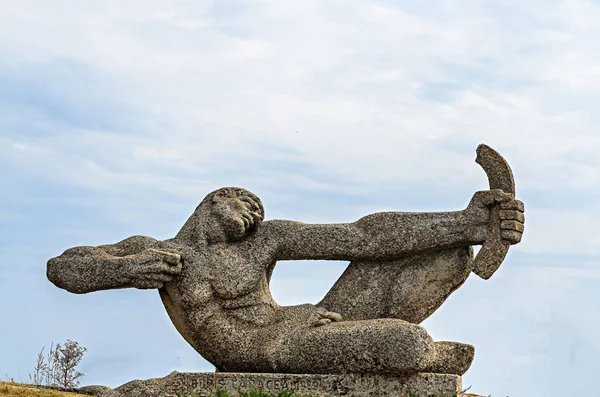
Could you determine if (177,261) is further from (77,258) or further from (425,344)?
(425,344)

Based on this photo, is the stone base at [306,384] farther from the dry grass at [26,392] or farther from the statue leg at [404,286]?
the statue leg at [404,286]

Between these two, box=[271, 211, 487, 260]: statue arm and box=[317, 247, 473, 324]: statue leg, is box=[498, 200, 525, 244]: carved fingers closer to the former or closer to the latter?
box=[271, 211, 487, 260]: statue arm

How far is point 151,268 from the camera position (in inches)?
468

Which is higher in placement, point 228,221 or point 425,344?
point 228,221

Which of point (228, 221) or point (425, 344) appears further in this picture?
point (228, 221)

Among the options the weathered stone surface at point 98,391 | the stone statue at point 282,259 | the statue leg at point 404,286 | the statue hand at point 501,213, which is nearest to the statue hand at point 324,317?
the stone statue at point 282,259

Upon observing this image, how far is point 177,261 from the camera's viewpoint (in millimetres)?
11969

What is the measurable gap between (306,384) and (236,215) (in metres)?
1.99

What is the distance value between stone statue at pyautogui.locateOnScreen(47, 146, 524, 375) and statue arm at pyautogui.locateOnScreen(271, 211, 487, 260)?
11 millimetres

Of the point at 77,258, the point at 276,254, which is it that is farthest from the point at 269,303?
the point at 77,258

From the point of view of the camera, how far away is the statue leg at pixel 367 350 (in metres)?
11.2

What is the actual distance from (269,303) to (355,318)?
0.95 metres

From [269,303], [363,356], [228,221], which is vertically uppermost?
[228,221]

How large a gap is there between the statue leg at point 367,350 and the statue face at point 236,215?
1.25 m
